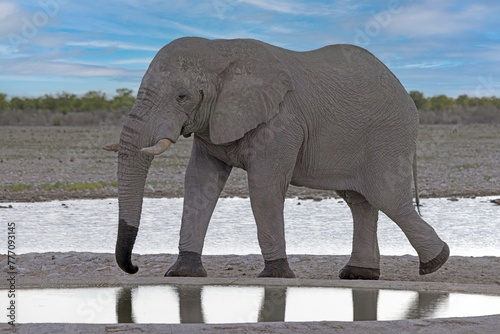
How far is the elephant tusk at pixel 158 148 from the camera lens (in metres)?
7.06

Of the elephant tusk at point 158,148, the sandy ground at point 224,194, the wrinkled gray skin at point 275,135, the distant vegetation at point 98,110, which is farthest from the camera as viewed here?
the distant vegetation at point 98,110

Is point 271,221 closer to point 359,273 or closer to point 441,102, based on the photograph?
point 359,273

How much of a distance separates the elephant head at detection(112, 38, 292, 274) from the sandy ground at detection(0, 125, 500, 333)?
2.19 feet

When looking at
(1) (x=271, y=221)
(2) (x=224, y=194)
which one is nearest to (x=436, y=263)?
(1) (x=271, y=221)

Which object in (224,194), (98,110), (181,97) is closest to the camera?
(181,97)

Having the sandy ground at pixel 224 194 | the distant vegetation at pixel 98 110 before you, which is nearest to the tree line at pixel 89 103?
the distant vegetation at pixel 98 110

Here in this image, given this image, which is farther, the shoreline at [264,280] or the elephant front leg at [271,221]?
the elephant front leg at [271,221]

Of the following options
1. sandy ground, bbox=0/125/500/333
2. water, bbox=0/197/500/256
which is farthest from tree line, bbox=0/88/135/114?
water, bbox=0/197/500/256

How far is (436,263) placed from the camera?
326 inches

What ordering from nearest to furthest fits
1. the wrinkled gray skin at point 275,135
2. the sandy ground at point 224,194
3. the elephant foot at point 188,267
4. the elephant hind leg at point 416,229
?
A: 1. the sandy ground at point 224,194
2. the wrinkled gray skin at point 275,135
3. the elephant foot at point 188,267
4. the elephant hind leg at point 416,229

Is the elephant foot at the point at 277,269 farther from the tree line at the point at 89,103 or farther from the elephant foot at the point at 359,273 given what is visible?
the tree line at the point at 89,103

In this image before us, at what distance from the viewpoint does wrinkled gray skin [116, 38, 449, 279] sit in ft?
24.1

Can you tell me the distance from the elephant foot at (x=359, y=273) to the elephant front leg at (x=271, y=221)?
0.99 m

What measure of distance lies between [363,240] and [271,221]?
1.26 m
